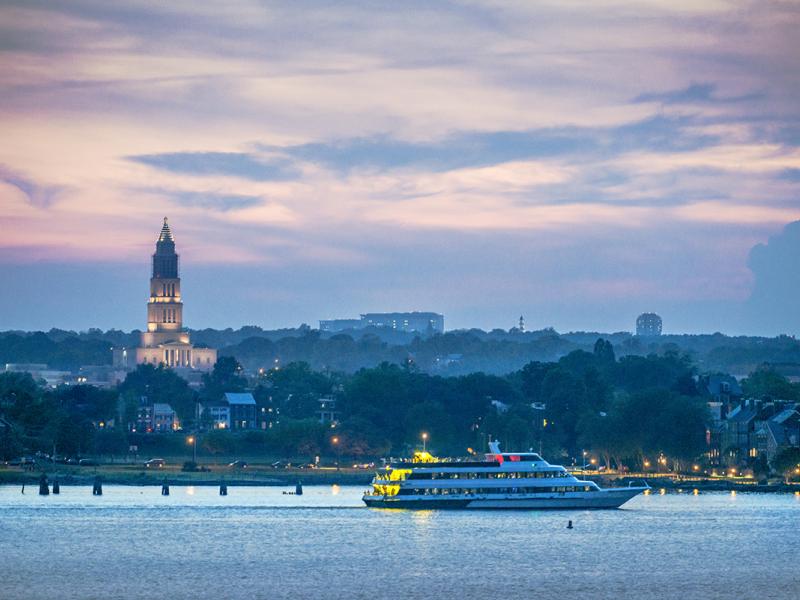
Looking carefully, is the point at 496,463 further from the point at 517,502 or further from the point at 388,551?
the point at 388,551

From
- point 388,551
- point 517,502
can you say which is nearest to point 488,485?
point 517,502

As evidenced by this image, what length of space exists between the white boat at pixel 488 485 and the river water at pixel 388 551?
1.28 metres

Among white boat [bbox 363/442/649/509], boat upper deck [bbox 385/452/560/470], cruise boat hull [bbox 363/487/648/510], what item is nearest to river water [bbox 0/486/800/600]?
cruise boat hull [bbox 363/487/648/510]

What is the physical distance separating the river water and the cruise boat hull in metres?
0.89

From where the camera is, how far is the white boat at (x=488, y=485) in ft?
513

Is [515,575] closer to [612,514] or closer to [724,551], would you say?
[724,551]

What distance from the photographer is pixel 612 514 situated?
159 metres

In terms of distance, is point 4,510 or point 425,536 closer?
point 425,536

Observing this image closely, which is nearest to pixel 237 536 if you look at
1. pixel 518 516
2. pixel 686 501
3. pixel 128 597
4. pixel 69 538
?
pixel 69 538

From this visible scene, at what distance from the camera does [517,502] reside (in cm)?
15638

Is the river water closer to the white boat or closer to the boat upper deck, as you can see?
the white boat

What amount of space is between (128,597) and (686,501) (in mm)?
87445

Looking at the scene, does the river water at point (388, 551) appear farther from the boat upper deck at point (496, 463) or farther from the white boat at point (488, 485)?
the boat upper deck at point (496, 463)

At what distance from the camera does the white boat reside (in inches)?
6156
